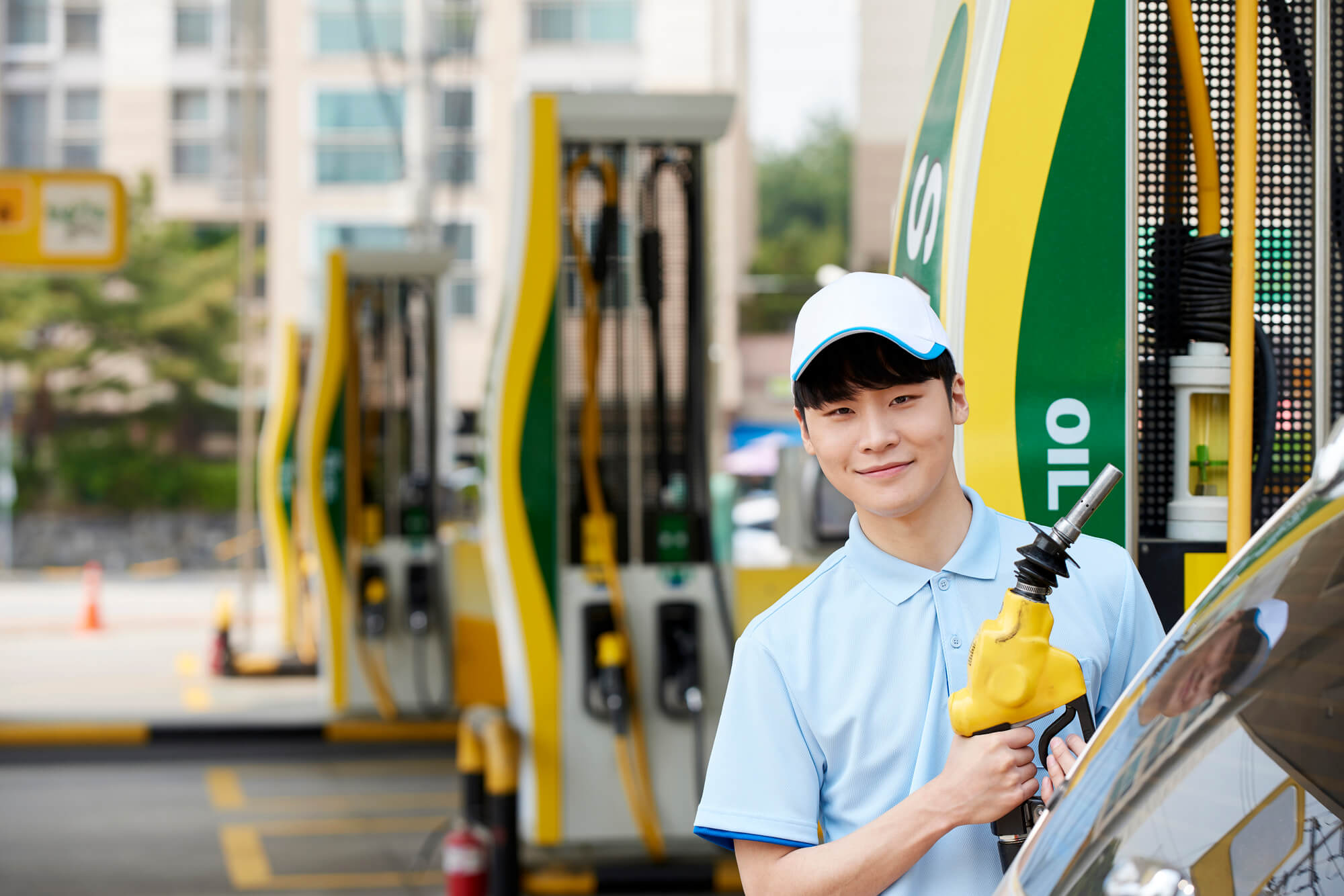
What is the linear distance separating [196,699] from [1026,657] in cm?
1047

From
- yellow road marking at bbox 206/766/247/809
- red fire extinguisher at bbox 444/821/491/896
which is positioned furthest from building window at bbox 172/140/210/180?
red fire extinguisher at bbox 444/821/491/896

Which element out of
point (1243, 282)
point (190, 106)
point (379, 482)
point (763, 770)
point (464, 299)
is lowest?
point (379, 482)

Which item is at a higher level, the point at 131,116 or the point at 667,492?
the point at 131,116

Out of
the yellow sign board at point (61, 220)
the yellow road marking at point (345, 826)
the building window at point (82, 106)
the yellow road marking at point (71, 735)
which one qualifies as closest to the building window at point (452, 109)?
the building window at point (82, 106)

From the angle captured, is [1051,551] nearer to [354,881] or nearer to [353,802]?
[354,881]

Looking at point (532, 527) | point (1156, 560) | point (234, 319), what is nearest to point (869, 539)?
point (1156, 560)

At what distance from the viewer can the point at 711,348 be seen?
552 cm

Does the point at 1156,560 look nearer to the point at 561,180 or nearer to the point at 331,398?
the point at 561,180

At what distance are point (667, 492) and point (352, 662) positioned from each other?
13.8ft

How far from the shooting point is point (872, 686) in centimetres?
151

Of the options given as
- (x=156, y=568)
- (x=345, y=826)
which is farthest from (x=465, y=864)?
(x=156, y=568)

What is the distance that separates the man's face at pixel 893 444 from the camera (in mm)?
1495

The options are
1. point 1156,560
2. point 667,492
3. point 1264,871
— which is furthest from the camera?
point 667,492

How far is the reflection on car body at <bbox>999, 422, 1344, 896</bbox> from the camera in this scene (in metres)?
1.32
